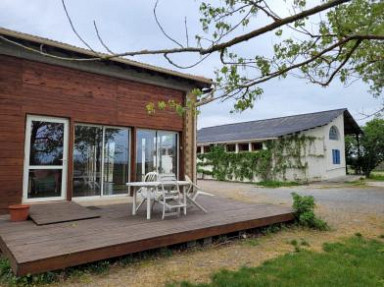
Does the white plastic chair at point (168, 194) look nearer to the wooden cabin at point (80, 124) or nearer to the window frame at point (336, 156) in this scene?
the wooden cabin at point (80, 124)

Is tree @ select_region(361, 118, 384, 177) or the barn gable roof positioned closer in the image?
the barn gable roof

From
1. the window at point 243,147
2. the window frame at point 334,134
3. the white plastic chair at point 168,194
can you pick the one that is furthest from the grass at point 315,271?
the window frame at point 334,134

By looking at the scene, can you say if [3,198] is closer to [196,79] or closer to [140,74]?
[140,74]

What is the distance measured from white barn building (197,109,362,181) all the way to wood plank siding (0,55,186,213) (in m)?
11.2

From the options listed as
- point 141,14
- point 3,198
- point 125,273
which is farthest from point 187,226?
point 3,198

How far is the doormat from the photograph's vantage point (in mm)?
5199

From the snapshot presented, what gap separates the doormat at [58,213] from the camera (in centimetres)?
520

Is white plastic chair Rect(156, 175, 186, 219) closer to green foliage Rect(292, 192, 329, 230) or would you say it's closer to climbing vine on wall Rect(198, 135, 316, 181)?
green foliage Rect(292, 192, 329, 230)

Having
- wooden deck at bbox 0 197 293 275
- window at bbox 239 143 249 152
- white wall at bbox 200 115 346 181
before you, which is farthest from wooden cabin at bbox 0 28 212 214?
window at bbox 239 143 249 152

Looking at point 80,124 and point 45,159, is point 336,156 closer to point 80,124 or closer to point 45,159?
point 80,124

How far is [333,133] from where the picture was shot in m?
20.2

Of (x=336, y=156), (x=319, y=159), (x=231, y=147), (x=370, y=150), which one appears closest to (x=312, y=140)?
(x=319, y=159)

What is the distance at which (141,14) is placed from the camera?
3.42m

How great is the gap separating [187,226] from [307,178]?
46.6 feet
